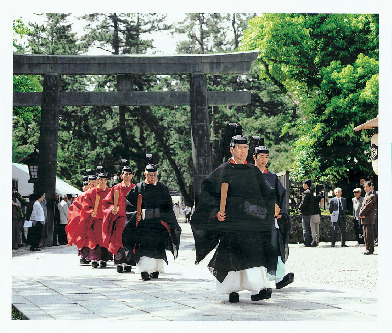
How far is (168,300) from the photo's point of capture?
638 cm

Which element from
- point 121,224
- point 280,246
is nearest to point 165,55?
point 121,224

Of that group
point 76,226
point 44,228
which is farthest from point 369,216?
point 44,228

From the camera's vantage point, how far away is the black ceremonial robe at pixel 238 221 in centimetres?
615

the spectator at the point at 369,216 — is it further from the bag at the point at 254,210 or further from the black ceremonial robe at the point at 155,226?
the bag at the point at 254,210

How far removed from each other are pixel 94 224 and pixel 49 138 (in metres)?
5.32

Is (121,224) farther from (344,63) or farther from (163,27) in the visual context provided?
(344,63)

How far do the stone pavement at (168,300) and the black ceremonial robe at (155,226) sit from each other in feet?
1.31

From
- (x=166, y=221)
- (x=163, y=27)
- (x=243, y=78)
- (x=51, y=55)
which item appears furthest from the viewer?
(x=243, y=78)

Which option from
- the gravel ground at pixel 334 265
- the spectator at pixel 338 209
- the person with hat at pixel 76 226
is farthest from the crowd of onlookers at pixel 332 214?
the person with hat at pixel 76 226

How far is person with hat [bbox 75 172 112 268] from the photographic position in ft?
33.4

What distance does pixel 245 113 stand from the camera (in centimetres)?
1908

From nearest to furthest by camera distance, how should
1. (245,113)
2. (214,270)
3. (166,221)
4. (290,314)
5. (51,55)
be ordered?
(290,314), (214,270), (166,221), (51,55), (245,113)

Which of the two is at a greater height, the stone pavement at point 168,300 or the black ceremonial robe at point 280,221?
the black ceremonial robe at point 280,221

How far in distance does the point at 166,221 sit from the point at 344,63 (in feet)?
19.0
